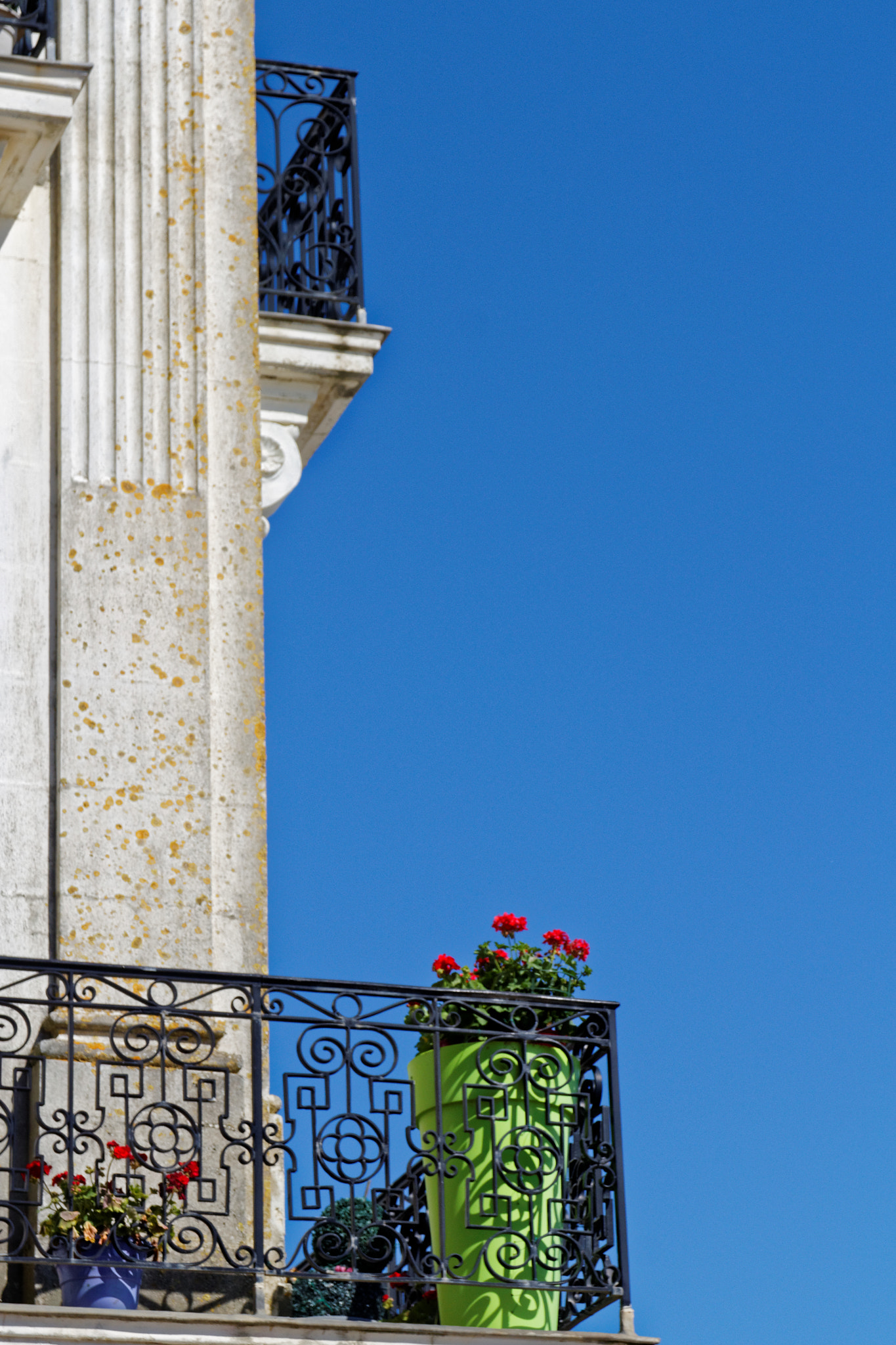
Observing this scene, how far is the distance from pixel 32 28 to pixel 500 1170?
5033mm

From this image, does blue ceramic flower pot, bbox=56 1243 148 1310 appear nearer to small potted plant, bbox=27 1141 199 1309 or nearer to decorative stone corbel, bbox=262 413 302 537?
small potted plant, bbox=27 1141 199 1309

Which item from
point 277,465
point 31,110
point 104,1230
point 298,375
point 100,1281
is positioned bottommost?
point 100,1281

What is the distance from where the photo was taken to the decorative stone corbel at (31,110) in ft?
31.4

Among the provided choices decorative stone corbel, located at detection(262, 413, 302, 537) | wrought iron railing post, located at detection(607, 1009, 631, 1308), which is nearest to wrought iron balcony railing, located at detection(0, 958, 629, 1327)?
wrought iron railing post, located at detection(607, 1009, 631, 1308)

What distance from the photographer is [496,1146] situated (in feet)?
28.2

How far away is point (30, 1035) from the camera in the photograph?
29.0 ft

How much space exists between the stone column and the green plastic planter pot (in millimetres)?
1100

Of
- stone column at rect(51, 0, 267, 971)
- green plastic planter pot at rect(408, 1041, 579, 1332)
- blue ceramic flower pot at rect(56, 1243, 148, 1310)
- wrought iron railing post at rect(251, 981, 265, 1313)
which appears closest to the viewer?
blue ceramic flower pot at rect(56, 1243, 148, 1310)

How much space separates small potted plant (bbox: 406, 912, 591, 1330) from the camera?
27.7ft

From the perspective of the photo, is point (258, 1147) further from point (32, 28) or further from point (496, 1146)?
point (32, 28)

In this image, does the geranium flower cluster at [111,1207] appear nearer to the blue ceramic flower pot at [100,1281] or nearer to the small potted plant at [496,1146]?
the blue ceramic flower pot at [100,1281]

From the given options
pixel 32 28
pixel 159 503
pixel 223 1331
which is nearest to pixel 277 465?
pixel 159 503

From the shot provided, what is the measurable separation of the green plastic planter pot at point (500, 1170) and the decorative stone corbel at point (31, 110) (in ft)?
12.8

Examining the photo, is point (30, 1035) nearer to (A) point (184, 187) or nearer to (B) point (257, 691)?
(B) point (257, 691)
